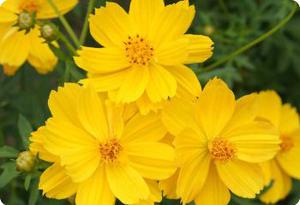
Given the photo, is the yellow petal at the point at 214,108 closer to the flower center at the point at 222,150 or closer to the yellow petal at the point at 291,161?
the flower center at the point at 222,150

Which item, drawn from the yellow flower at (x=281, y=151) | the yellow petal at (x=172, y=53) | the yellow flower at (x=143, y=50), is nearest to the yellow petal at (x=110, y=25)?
the yellow flower at (x=143, y=50)

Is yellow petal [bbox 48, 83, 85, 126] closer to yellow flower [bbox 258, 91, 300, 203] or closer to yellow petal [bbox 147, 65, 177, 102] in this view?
yellow petal [bbox 147, 65, 177, 102]

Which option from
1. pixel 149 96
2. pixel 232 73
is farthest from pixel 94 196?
pixel 232 73

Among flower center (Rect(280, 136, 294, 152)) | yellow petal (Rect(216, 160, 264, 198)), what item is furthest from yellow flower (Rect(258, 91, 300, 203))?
yellow petal (Rect(216, 160, 264, 198))

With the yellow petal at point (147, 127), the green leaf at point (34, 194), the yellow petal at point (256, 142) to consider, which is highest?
the yellow petal at point (147, 127)

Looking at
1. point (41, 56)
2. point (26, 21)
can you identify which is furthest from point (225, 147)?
point (41, 56)
